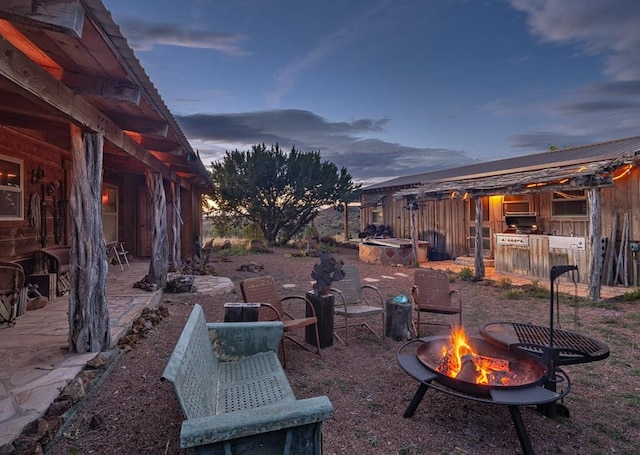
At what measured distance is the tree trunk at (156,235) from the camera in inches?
253

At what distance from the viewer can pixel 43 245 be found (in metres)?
6.03

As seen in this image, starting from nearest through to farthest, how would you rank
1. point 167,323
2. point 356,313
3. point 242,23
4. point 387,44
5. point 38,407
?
point 38,407
point 356,313
point 167,323
point 242,23
point 387,44

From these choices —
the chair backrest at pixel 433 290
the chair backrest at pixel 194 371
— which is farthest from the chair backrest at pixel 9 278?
Answer: the chair backrest at pixel 433 290

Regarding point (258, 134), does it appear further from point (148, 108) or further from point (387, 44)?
point (148, 108)

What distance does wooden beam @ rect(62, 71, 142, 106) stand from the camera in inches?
116

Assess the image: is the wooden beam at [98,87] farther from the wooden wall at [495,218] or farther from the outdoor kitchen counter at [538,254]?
the wooden wall at [495,218]

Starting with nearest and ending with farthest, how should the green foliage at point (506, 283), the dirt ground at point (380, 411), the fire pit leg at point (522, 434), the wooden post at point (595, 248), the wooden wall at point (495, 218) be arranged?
the fire pit leg at point (522, 434), the dirt ground at point (380, 411), the wooden post at point (595, 248), the wooden wall at point (495, 218), the green foliage at point (506, 283)

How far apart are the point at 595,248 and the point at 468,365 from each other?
19.2 feet

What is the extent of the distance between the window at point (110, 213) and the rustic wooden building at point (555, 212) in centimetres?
908

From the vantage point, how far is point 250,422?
4.99ft

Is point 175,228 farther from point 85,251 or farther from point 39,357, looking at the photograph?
point 39,357

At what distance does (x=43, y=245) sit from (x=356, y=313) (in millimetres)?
5676

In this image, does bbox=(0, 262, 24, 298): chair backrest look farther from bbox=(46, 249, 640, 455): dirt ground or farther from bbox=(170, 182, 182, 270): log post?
bbox=(170, 182, 182, 270): log post

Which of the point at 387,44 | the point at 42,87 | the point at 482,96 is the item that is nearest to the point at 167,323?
the point at 42,87
